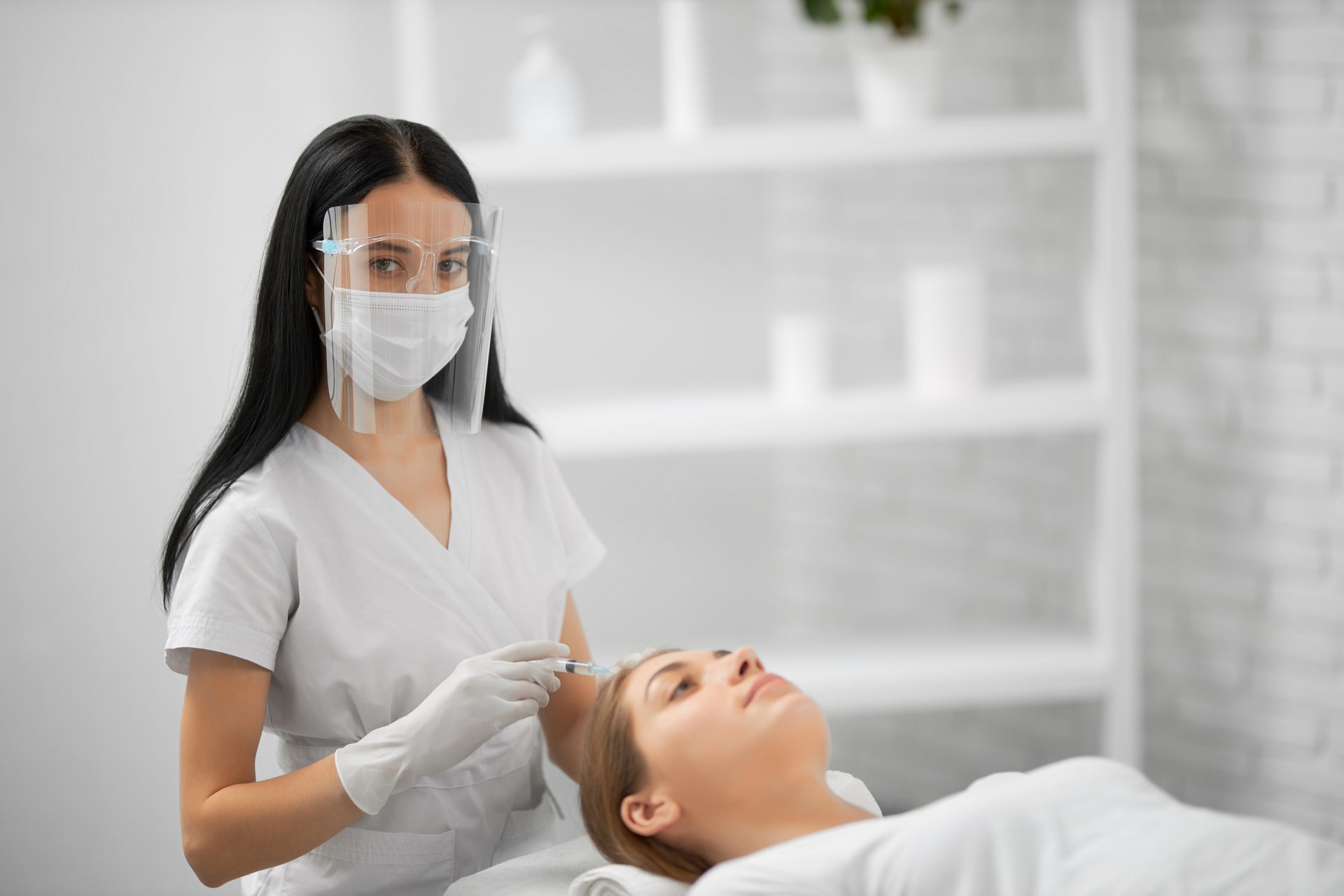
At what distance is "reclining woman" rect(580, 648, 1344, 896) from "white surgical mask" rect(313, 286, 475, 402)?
46 cm

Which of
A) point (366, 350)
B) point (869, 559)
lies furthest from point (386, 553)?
point (869, 559)

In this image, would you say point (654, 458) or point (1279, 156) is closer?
point (1279, 156)

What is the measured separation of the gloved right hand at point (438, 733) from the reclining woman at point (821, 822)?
0.13 metres

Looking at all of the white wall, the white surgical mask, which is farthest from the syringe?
the white wall

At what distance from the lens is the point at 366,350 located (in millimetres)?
1408

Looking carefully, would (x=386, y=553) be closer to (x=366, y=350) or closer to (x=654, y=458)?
(x=366, y=350)

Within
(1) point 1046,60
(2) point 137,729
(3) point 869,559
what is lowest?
(2) point 137,729

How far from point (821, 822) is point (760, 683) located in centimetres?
17

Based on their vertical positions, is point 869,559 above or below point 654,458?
below

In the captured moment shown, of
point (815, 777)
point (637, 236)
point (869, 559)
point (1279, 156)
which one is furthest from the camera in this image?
point (869, 559)

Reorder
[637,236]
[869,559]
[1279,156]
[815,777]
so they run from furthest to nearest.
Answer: [869,559] → [637,236] → [1279,156] → [815,777]

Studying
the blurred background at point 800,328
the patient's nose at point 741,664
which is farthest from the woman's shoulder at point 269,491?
the blurred background at point 800,328

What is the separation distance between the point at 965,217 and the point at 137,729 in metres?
2.41

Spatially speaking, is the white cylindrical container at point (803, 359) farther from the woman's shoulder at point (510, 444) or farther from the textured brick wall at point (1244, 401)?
the woman's shoulder at point (510, 444)
